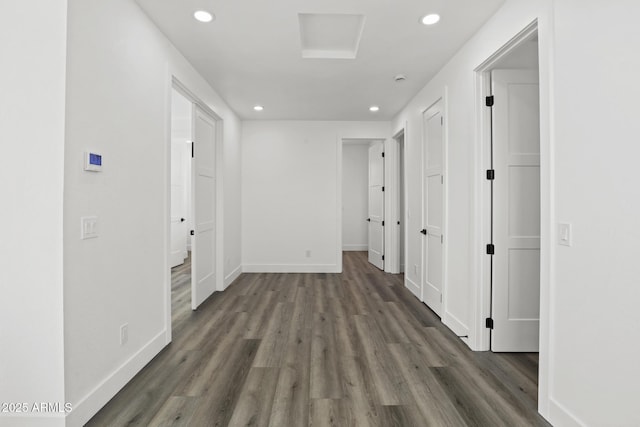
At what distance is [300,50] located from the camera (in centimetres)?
290

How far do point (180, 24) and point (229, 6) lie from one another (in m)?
0.50

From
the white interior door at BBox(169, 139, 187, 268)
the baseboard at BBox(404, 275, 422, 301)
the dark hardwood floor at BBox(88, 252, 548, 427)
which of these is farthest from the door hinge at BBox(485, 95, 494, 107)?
the white interior door at BBox(169, 139, 187, 268)

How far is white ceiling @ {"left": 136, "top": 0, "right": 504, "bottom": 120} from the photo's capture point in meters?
2.26

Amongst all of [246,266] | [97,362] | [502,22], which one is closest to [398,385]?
[97,362]

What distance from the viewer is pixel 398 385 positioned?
6.77 ft

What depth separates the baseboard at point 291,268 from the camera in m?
5.38

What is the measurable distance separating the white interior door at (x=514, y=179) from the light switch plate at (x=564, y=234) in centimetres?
84

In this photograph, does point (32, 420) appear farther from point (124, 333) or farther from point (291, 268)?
point (291, 268)

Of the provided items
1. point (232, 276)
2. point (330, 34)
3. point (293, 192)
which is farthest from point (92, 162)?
point (293, 192)

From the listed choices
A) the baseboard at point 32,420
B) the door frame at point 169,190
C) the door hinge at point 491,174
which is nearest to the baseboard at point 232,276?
the door frame at point 169,190

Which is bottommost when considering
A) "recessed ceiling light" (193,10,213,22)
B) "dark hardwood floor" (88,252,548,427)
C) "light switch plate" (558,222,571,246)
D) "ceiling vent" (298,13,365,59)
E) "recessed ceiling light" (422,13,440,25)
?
"dark hardwood floor" (88,252,548,427)

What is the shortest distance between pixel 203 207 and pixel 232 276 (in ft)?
4.63

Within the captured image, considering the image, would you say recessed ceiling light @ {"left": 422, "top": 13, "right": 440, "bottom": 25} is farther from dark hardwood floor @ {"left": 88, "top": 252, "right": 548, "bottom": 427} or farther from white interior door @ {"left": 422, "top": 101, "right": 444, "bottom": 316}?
dark hardwood floor @ {"left": 88, "top": 252, "right": 548, "bottom": 427}

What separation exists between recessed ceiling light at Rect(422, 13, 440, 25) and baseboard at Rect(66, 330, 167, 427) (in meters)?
3.24
